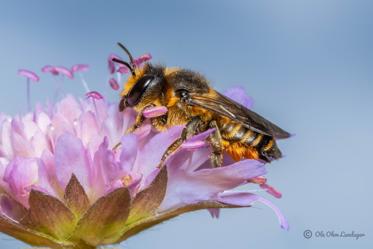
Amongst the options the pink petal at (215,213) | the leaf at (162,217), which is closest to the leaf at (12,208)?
the leaf at (162,217)

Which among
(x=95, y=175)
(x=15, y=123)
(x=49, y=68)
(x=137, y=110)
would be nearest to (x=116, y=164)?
(x=95, y=175)

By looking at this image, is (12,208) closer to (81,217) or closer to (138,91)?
(81,217)

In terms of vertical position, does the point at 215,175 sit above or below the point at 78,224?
above

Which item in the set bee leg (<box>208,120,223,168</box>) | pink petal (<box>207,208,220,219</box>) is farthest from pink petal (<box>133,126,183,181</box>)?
pink petal (<box>207,208,220,219</box>)

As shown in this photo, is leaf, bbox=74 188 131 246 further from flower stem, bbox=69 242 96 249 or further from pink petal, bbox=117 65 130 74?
pink petal, bbox=117 65 130 74

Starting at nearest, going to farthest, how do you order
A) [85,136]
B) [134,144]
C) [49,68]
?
[134,144] < [85,136] < [49,68]

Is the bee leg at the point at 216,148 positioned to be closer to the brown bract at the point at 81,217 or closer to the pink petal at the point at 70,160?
the brown bract at the point at 81,217

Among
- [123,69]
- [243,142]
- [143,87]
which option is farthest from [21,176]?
[243,142]

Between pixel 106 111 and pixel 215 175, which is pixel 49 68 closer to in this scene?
pixel 106 111
